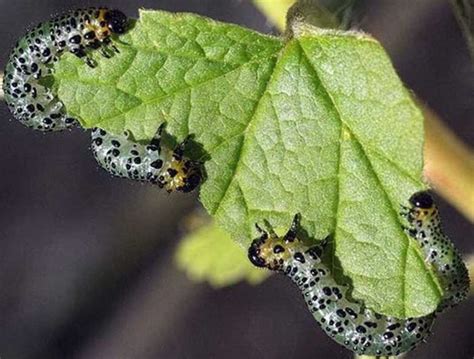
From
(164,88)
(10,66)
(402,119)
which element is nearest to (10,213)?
(10,66)

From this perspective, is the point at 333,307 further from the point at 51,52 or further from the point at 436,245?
the point at 51,52

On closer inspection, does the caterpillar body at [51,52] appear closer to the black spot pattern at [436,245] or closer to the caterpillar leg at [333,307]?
the caterpillar leg at [333,307]

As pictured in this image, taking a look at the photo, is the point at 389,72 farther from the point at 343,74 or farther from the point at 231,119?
the point at 231,119

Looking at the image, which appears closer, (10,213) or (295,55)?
(295,55)

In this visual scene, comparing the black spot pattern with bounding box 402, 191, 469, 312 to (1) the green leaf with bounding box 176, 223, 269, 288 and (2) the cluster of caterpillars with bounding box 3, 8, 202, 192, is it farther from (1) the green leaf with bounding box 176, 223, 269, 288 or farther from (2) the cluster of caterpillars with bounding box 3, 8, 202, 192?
(1) the green leaf with bounding box 176, 223, 269, 288

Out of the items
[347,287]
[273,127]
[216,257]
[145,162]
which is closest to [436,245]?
[347,287]

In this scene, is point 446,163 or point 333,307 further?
point 446,163

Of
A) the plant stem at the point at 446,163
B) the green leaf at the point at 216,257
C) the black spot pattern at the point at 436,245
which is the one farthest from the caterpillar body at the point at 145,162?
the green leaf at the point at 216,257
